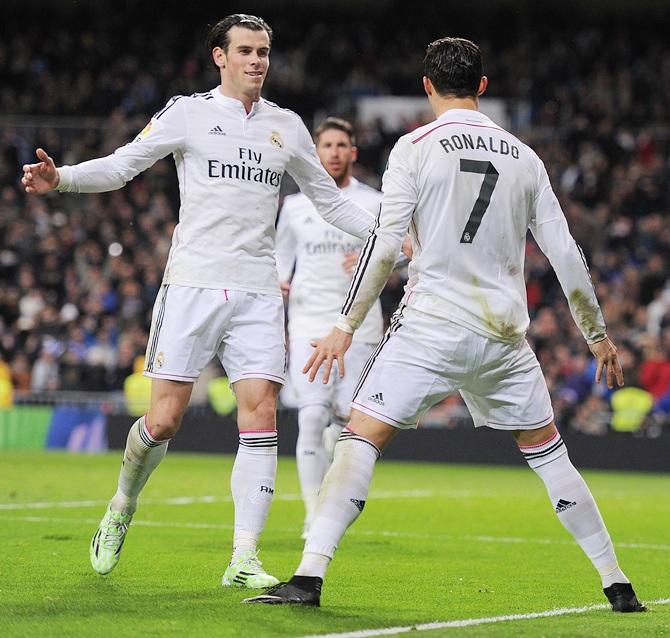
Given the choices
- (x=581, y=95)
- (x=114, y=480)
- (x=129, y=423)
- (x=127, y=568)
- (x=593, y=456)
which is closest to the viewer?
(x=127, y=568)

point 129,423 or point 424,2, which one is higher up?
point 424,2

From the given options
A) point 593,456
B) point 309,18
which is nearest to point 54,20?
point 309,18

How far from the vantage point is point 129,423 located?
2055 centimetres

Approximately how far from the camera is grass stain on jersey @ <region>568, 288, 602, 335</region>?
18.5ft

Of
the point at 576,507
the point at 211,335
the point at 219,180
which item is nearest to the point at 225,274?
the point at 211,335

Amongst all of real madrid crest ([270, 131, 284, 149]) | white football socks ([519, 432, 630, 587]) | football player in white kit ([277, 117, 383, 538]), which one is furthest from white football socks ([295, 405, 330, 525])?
white football socks ([519, 432, 630, 587])

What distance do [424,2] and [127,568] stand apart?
88.0 ft

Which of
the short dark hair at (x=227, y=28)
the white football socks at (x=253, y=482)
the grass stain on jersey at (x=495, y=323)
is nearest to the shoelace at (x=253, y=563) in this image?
the white football socks at (x=253, y=482)

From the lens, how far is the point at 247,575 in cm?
626

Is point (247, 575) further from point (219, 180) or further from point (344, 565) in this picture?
point (219, 180)

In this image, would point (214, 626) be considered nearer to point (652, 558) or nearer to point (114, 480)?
point (652, 558)

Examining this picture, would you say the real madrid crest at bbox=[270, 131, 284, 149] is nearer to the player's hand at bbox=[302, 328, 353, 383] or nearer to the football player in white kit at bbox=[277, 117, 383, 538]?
the player's hand at bbox=[302, 328, 353, 383]

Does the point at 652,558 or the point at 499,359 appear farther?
the point at 652,558

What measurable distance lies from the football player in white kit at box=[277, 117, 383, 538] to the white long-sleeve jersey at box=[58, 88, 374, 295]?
2.55 metres
